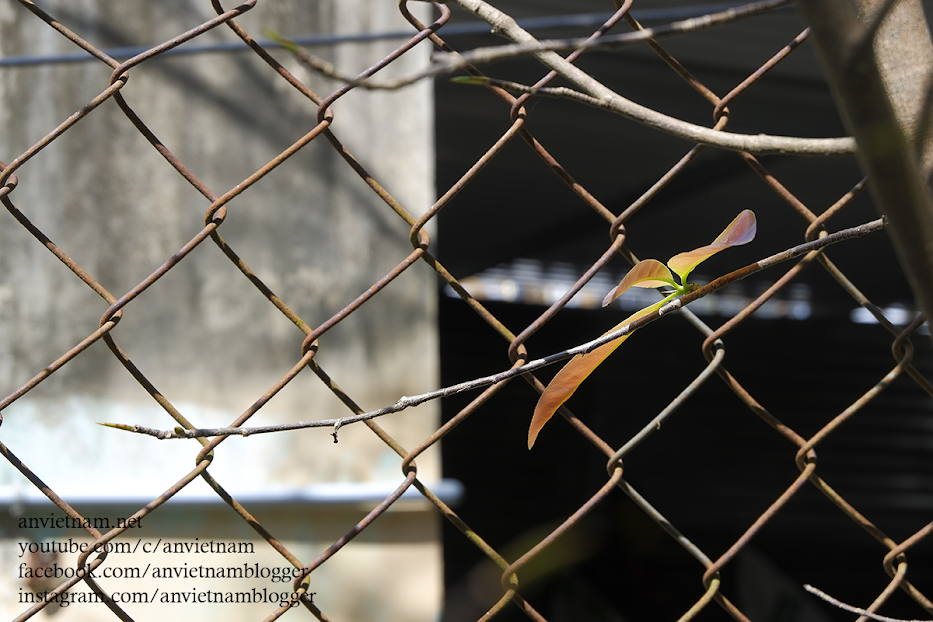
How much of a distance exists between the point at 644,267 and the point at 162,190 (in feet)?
3.03

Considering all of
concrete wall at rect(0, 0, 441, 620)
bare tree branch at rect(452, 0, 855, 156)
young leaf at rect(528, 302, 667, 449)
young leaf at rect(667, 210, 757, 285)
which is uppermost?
concrete wall at rect(0, 0, 441, 620)

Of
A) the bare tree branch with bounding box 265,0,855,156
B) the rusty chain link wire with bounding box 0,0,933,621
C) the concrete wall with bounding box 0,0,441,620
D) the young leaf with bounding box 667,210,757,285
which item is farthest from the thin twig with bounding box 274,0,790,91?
the concrete wall with bounding box 0,0,441,620

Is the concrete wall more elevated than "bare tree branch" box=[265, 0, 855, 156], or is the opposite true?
the concrete wall

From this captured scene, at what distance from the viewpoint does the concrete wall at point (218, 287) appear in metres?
1.13

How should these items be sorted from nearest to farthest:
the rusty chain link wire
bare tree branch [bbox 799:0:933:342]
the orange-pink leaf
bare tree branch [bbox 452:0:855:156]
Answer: bare tree branch [bbox 799:0:933:342]
bare tree branch [bbox 452:0:855:156]
the orange-pink leaf
the rusty chain link wire

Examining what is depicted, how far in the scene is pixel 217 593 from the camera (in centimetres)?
104

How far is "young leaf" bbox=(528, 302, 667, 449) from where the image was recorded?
0.51m

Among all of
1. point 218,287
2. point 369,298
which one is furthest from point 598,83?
point 218,287

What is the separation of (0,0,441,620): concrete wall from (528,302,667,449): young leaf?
0.66m

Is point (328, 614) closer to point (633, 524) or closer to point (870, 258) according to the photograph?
point (633, 524)

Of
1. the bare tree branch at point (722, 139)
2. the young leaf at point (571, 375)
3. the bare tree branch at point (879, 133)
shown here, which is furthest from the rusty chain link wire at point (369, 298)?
the bare tree branch at point (879, 133)

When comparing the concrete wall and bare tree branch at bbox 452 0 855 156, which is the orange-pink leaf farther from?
the concrete wall

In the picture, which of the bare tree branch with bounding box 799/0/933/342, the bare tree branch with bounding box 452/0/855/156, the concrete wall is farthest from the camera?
the concrete wall

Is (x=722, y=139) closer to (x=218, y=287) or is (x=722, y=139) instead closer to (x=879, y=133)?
(x=879, y=133)
